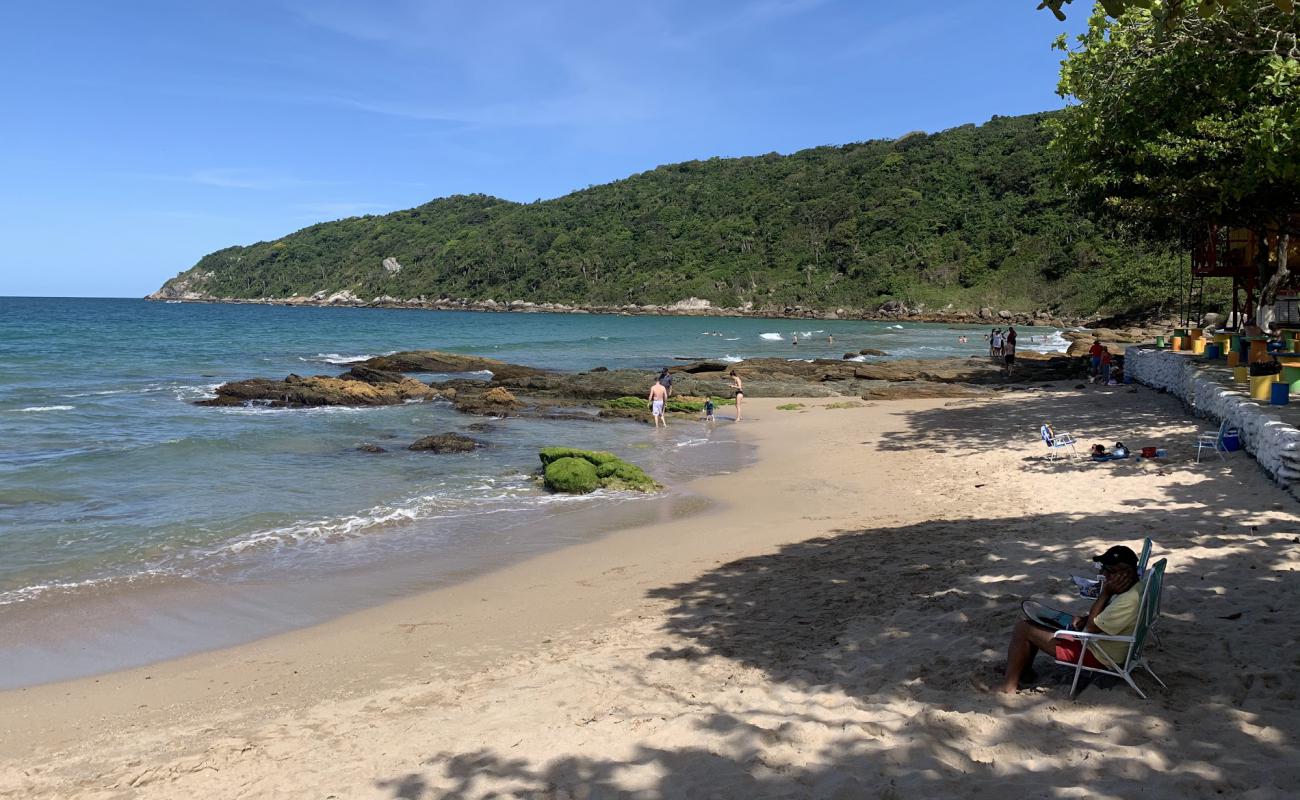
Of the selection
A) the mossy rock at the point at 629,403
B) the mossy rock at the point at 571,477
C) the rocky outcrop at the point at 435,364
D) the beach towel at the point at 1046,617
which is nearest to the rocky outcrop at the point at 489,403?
the mossy rock at the point at 629,403

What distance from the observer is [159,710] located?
606 centimetres

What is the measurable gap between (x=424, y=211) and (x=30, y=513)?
193783mm

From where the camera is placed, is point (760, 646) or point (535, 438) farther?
point (535, 438)

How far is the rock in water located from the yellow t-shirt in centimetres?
1380

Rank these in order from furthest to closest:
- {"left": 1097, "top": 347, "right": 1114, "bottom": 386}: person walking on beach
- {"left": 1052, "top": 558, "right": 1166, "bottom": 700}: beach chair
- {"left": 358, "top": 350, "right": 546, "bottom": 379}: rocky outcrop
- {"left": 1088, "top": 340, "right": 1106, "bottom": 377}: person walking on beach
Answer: {"left": 358, "top": 350, "right": 546, "bottom": 379}: rocky outcrop → {"left": 1088, "top": 340, "right": 1106, "bottom": 377}: person walking on beach → {"left": 1097, "top": 347, "right": 1114, "bottom": 386}: person walking on beach → {"left": 1052, "top": 558, "right": 1166, "bottom": 700}: beach chair

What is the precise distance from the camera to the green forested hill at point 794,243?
9250 centimetres

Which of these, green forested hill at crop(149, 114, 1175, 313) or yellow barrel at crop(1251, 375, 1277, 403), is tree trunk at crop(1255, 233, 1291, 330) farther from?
green forested hill at crop(149, 114, 1175, 313)

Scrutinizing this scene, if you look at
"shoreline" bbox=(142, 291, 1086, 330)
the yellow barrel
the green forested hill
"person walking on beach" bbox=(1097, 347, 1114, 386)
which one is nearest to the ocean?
the yellow barrel

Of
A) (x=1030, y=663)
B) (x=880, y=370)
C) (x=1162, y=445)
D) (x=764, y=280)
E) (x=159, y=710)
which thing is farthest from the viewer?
(x=764, y=280)

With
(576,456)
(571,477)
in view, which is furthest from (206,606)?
(576,456)

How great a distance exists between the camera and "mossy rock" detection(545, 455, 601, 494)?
43.9ft

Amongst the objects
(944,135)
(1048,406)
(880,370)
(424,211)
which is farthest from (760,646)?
(424,211)

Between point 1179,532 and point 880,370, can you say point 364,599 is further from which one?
point 880,370

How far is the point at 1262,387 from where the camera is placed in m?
12.7
